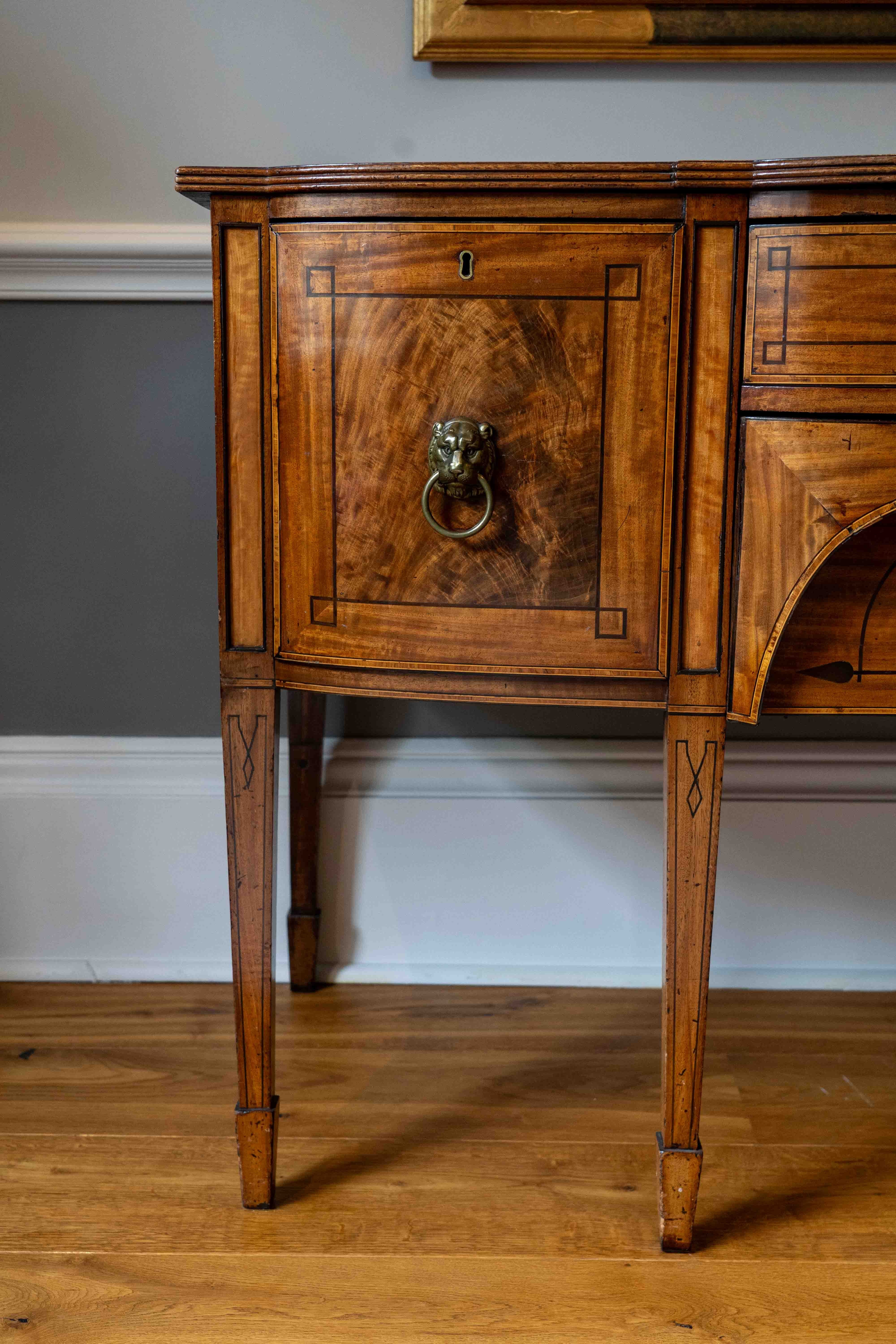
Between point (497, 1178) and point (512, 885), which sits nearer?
point (497, 1178)

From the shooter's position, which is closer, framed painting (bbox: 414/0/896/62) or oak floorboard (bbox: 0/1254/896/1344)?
oak floorboard (bbox: 0/1254/896/1344)

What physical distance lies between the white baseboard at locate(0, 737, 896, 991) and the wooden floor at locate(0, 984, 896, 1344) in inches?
1.5

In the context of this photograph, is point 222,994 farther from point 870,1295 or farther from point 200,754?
point 870,1295

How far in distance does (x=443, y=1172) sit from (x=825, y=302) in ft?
2.43

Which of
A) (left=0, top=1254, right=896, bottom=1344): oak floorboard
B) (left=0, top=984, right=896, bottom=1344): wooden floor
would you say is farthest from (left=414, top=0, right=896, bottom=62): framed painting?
(left=0, top=1254, right=896, bottom=1344): oak floorboard

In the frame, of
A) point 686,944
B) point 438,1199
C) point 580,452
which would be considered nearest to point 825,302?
point 580,452

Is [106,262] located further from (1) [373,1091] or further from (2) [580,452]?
(1) [373,1091]

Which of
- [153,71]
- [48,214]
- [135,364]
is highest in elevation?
[153,71]

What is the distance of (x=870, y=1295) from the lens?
779 mm

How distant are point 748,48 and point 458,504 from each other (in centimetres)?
70

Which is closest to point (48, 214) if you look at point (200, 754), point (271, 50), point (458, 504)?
point (271, 50)

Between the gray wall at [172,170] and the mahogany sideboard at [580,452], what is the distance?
0.45 metres

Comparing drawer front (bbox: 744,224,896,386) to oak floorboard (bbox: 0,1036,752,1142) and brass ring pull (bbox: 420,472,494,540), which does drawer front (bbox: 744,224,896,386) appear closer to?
brass ring pull (bbox: 420,472,494,540)

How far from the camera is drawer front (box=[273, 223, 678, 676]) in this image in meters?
0.72
